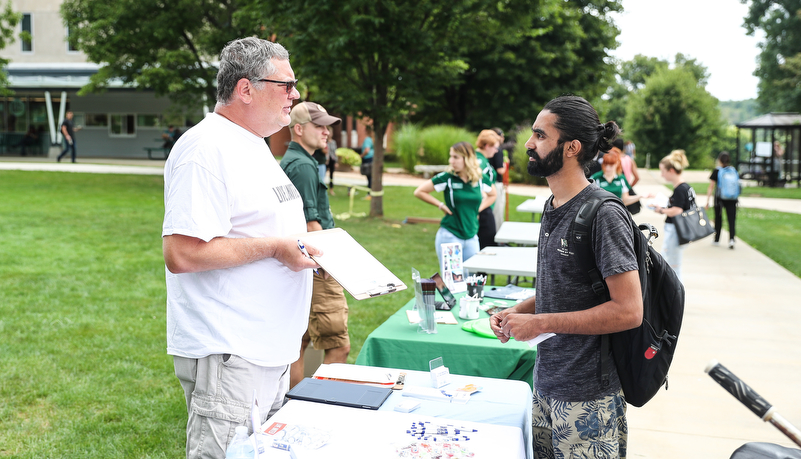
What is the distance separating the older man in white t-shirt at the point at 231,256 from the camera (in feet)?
6.30

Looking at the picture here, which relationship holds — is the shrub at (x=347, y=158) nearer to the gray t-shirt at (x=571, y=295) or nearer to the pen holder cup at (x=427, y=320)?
the pen holder cup at (x=427, y=320)

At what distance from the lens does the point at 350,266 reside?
2238mm

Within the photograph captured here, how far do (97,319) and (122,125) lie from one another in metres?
30.8

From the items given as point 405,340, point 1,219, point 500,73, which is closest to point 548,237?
point 405,340

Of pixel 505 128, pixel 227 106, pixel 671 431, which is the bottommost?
pixel 671 431

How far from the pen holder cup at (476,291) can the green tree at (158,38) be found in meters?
14.9

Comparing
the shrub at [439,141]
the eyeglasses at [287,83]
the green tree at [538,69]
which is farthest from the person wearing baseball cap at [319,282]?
the shrub at [439,141]

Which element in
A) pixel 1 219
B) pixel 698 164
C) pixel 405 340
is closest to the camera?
pixel 405 340

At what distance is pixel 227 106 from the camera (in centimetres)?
213

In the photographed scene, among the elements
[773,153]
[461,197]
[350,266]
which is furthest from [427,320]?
[773,153]

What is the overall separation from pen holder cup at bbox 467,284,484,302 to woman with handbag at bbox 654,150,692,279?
3793 mm

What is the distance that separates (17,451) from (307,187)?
2.36 metres

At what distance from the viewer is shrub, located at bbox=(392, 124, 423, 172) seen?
26391 millimetres

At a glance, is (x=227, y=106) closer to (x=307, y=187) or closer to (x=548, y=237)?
(x=548, y=237)
